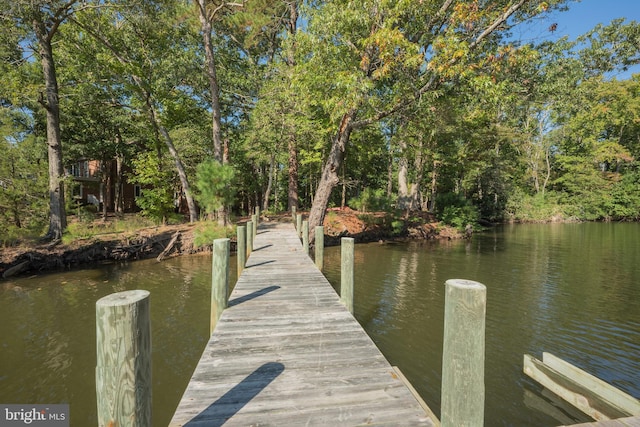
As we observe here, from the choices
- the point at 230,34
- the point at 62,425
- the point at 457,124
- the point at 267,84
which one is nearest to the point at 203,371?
the point at 62,425

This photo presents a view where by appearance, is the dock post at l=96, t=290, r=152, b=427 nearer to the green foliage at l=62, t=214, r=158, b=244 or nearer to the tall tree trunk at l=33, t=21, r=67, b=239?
the green foliage at l=62, t=214, r=158, b=244

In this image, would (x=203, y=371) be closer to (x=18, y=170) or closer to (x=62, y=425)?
(x=62, y=425)

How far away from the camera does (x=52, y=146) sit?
13734 millimetres

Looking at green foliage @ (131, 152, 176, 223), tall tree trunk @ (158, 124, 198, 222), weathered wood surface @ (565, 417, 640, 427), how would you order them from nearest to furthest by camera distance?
1. weathered wood surface @ (565, 417, 640, 427)
2. green foliage @ (131, 152, 176, 223)
3. tall tree trunk @ (158, 124, 198, 222)

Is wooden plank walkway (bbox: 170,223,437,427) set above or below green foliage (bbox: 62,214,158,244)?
below

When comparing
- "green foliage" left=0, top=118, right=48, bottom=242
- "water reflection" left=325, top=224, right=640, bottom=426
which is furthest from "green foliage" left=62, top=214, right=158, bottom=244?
"water reflection" left=325, top=224, right=640, bottom=426

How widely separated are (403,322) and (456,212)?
19890 millimetres

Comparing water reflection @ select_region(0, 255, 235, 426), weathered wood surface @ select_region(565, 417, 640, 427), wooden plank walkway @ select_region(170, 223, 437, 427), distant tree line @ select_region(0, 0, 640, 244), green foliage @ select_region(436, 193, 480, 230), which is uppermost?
distant tree line @ select_region(0, 0, 640, 244)

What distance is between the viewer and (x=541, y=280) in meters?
11.3

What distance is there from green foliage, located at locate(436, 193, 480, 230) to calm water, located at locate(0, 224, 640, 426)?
9.83 meters

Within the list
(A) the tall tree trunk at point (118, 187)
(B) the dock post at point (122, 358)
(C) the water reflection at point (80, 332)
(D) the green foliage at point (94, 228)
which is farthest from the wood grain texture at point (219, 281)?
(A) the tall tree trunk at point (118, 187)

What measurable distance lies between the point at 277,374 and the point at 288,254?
639 centimetres

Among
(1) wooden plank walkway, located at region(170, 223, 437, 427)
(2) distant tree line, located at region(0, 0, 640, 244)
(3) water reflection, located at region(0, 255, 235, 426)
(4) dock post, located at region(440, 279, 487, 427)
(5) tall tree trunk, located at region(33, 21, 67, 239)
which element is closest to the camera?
(4) dock post, located at region(440, 279, 487, 427)

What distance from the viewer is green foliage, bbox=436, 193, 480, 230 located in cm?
2433
